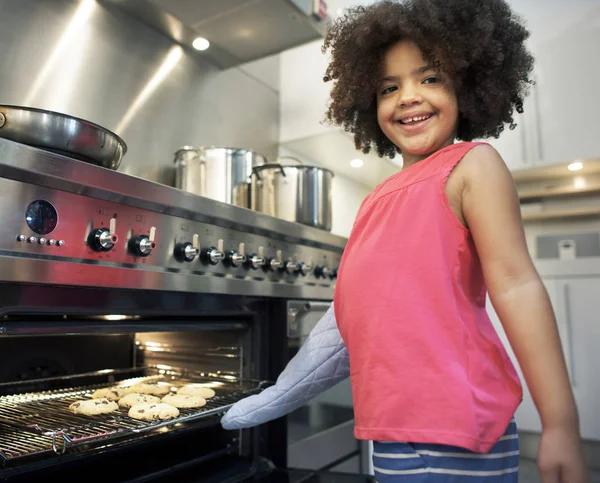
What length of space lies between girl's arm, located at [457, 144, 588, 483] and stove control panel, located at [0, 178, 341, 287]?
549mm

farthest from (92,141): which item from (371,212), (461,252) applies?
(461,252)

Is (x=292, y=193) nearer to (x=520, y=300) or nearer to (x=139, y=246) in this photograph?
(x=139, y=246)

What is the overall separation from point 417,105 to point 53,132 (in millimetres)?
532

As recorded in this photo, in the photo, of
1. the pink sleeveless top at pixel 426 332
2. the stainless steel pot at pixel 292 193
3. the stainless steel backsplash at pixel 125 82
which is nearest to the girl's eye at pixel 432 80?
the pink sleeveless top at pixel 426 332

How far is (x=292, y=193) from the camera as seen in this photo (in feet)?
4.75

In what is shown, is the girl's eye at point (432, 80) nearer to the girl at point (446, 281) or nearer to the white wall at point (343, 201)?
the girl at point (446, 281)

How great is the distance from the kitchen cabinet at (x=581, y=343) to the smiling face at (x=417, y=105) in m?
1.64

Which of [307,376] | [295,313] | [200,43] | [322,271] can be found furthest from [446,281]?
[200,43]

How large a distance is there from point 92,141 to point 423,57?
52 cm

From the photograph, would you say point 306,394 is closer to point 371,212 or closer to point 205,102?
point 371,212

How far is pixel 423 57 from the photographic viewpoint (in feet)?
2.38

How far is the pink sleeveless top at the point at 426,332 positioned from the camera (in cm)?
56

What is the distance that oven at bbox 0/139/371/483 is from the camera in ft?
2.33

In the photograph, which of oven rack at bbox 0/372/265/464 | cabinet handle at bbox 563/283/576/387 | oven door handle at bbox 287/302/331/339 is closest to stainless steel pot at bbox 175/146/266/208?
oven door handle at bbox 287/302/331/339
